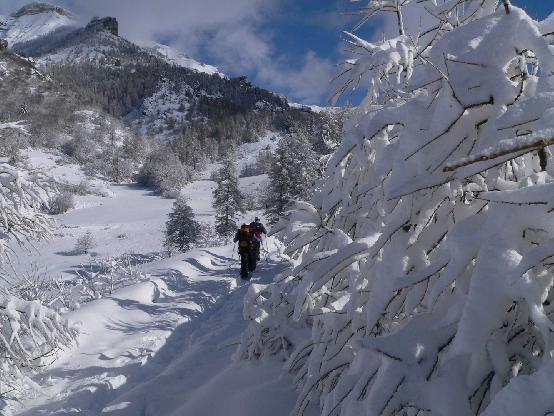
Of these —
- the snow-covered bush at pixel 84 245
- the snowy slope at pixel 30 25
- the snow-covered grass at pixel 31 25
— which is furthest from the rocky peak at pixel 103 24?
the snow-covered bush at pixel 84 245

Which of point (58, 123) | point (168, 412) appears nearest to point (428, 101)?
point (168, 412)

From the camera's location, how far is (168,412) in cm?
457

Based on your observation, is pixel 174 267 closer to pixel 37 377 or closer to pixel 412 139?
pixel 37 377

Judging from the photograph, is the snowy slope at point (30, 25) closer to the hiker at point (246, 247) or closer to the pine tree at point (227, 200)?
the pine tree at point (227, 200)

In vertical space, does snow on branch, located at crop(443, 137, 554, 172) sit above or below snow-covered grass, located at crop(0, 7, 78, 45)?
below

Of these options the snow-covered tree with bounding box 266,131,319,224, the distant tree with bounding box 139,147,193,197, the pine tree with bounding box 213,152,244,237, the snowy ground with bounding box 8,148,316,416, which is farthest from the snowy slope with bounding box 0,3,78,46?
the snowy ground with bounding box 8,148,316,416

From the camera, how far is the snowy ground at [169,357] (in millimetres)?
3965

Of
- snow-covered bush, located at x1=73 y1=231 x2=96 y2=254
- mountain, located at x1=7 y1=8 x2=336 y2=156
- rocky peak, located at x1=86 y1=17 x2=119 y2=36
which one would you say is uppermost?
rocky peak, located at x1=86 y1=17 x2=119 y2=36

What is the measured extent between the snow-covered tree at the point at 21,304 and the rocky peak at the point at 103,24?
664 feet

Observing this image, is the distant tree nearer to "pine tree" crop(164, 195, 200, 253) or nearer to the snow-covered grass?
"pine tree" crop(164, 195, 200, 253)

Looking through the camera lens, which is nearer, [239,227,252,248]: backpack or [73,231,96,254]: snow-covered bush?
[239,227,252,248]: backpack

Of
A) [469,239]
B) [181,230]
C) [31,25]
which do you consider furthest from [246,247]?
[31,25]

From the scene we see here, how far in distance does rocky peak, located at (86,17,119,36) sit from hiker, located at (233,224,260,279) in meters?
198

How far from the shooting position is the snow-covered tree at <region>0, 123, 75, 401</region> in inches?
165
